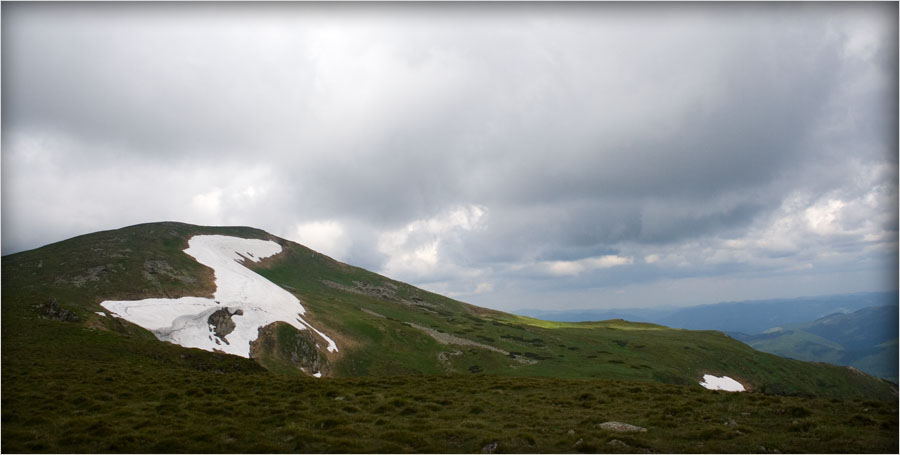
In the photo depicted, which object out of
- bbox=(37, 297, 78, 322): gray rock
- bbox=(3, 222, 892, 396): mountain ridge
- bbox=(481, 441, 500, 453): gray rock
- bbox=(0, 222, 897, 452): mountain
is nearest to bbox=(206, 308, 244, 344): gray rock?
bbox=(0, 222, 897, 452): mountain

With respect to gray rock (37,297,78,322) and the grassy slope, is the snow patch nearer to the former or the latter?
the grassy slope

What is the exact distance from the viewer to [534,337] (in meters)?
127

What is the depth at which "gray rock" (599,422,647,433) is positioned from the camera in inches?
806

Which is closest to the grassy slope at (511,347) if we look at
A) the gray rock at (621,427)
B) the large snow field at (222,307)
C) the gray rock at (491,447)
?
the large snow field at (222,307)

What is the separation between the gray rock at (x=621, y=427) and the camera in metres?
20.5

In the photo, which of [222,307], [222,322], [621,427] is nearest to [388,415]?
[621,427]

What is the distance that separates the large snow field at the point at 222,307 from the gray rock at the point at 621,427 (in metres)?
61.9

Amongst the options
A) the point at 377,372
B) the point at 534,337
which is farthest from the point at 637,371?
the point at 377,372

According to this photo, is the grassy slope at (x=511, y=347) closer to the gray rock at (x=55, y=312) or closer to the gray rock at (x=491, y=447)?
the gray rock at (x=55, y=312)

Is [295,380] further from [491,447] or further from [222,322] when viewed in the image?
[222,322]

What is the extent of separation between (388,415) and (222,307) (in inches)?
2559

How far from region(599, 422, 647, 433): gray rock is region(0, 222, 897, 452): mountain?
476mm

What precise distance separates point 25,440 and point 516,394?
27.9 meters

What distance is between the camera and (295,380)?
3566 cm
